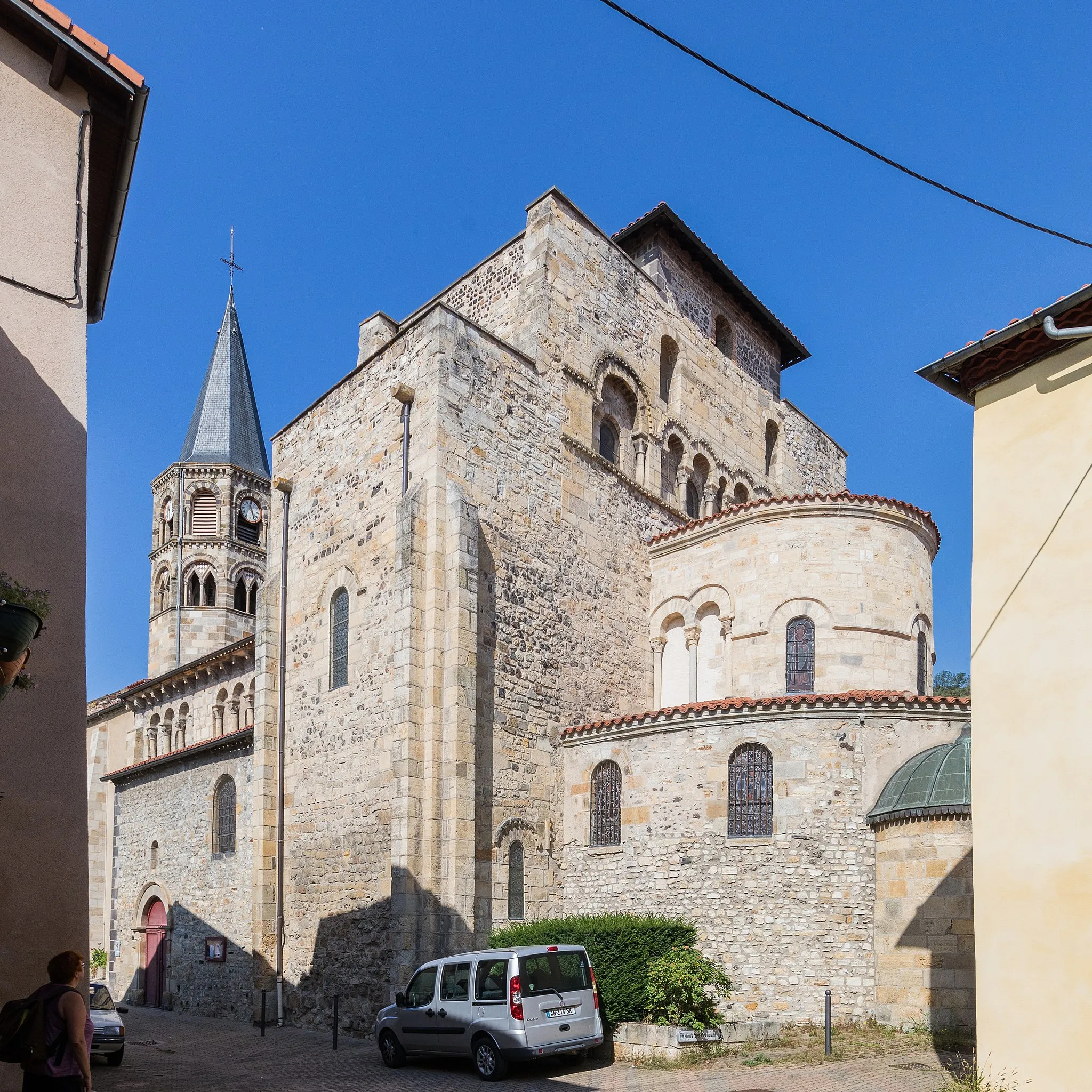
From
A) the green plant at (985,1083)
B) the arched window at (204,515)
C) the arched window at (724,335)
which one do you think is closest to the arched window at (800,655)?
the green plant at (985,1083)

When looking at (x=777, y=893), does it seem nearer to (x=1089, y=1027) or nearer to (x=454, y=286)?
(x=1089, y=1027)

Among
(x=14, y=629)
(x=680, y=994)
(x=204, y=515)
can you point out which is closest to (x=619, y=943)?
(x=680, y=994)

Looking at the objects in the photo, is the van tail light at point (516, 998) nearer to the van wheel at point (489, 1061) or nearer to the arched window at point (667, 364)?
the van wheel at point (489, 1061)

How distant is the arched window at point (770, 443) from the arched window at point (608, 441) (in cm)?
716

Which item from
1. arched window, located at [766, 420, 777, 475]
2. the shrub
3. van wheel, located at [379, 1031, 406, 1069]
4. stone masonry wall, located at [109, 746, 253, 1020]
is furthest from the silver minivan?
arched window, located at [766, 420, 777, 475]

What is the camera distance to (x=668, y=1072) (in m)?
13.8

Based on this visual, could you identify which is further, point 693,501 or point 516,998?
point 693,501

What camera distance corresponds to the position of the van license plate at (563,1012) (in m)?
13.7

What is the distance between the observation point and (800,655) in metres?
20.7

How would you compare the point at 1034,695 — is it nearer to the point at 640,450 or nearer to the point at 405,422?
the point at 405,422

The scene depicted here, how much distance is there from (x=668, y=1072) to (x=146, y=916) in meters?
17.7

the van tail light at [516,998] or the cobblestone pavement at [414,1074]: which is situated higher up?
the van tail light at [516,998]

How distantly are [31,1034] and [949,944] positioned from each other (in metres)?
12.4

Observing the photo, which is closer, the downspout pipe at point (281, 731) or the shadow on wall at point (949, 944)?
the shadow on wall at point (949, 944)
